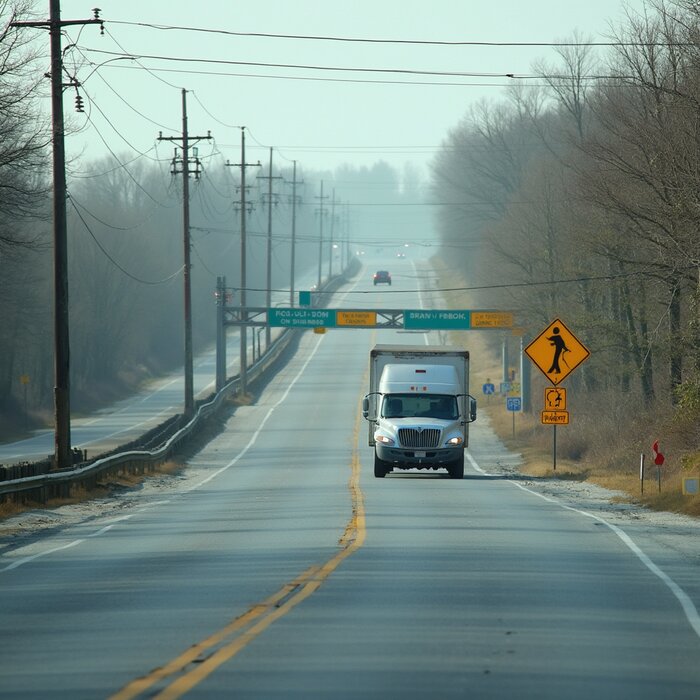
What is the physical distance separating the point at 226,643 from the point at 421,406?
25.0 meters

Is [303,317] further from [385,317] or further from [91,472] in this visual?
[91,472]

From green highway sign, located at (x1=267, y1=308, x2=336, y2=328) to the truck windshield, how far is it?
137ft

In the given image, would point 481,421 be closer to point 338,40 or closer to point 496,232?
point 496,232

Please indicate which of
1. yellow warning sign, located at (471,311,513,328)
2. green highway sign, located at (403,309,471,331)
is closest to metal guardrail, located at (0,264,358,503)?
green highway sign, located at (403,309,471,331)

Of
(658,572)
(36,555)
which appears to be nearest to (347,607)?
(658,572)

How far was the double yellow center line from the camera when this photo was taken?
8.76 meters

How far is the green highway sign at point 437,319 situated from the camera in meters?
73.2

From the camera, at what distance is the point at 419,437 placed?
115ft

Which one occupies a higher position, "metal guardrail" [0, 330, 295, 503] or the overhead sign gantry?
the overhead sign gantry

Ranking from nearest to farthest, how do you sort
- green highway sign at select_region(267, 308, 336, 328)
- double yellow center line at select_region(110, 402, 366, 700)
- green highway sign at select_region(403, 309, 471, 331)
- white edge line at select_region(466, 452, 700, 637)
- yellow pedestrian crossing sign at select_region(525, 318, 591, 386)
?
double yellow center line at select_region(110, 402, 366, 700) < white edge line at select_region(466, 452, 700, 637) < yellow pedestrian crossing sign at select_region(525, 318, 591, 386) < green highway sign at select_region(403, 309, 471, 331) < green highway sign at select_region(267, 308, 336, 328)

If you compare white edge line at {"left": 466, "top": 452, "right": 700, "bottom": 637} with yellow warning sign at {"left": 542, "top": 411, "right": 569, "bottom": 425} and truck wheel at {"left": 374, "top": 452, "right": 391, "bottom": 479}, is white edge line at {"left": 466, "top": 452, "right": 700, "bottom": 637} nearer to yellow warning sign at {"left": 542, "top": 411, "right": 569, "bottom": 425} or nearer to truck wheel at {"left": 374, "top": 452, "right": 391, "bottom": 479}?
yellow warning sign at {"left": 542, "top": 411, "right": 569, "bottom": 425}

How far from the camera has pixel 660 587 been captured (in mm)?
14117

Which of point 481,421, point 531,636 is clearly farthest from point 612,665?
point 481,421

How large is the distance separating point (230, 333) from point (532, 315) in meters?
77.3
